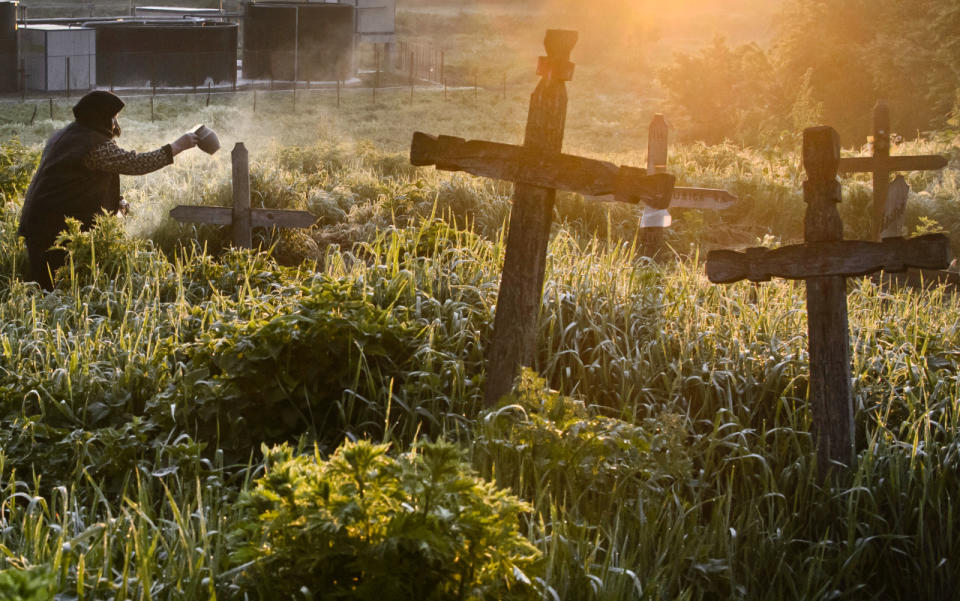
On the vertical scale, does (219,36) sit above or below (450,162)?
above

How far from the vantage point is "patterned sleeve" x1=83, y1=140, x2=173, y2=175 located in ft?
28.8

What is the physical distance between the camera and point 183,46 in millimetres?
34156

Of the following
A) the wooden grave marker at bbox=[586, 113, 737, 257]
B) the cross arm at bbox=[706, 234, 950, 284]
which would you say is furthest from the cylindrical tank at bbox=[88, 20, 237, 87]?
the cross arm at bbox=[706, 234, 950, 284]

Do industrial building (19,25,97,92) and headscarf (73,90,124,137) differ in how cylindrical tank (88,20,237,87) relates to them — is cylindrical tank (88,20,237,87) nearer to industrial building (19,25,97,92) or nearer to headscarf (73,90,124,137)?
industrial building (19,25,97,92)

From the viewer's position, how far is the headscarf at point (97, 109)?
884 centimetres

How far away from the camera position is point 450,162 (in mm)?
5395

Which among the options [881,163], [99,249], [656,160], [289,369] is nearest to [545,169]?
[289,369]

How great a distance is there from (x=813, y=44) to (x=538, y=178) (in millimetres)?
33091

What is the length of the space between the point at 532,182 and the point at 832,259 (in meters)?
1.46

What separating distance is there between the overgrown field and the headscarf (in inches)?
51.7

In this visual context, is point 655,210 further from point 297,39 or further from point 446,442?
point 297,39

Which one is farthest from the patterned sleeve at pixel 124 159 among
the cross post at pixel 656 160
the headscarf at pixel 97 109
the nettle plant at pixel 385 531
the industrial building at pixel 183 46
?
the industrial building at pixel 183 46

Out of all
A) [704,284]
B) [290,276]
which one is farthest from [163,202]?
[704,284]

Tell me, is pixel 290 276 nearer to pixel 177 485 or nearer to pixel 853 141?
pixel 177 485
